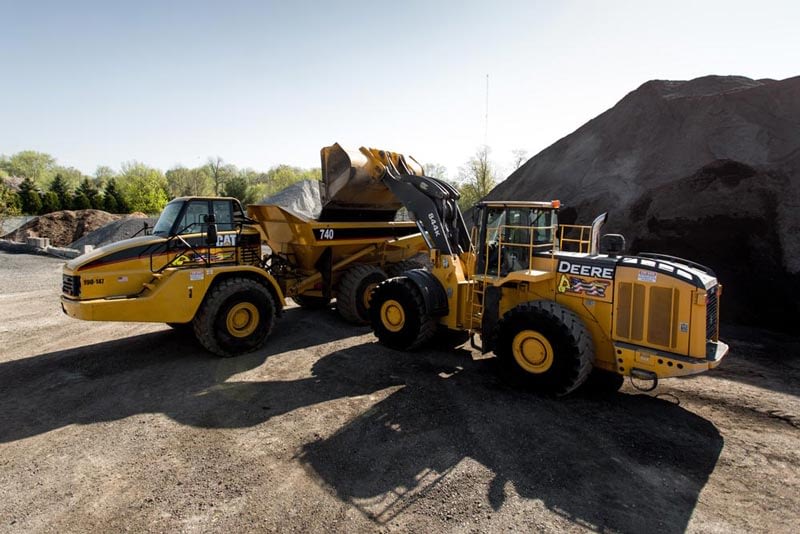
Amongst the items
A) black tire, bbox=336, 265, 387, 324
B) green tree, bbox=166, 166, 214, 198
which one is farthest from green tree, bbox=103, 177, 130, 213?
black tire, bbox=336, 265, 387, 324

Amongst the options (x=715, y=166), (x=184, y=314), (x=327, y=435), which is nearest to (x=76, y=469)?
(x=327, y=435)

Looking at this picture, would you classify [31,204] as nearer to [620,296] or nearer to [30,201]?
[30,201]

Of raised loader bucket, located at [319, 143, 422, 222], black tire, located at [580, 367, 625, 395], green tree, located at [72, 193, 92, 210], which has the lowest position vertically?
black tire, located at [580, 367, 625, 395]

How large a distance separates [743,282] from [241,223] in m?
10.2

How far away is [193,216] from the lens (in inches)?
285

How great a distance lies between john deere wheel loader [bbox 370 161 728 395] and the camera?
16.6 ft

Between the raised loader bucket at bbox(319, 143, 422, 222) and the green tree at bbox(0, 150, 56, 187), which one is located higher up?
the green tree at bbox(0, 150, 56, 187)

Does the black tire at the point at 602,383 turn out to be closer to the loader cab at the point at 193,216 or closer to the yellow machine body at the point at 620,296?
the yellow machine body at the point at 620,296

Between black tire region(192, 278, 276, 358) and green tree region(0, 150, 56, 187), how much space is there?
85343 mm

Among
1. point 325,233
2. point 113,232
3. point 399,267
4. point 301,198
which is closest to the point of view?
point 325,233

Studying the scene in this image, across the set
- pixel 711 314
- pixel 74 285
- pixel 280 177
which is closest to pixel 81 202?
pixel 280 177

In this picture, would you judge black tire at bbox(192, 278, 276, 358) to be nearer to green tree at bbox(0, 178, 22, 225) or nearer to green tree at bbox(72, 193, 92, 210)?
green tree at bbox(0, 178, 22, 225)

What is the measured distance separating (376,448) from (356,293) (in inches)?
181

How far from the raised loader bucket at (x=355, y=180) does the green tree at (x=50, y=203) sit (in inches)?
1398
